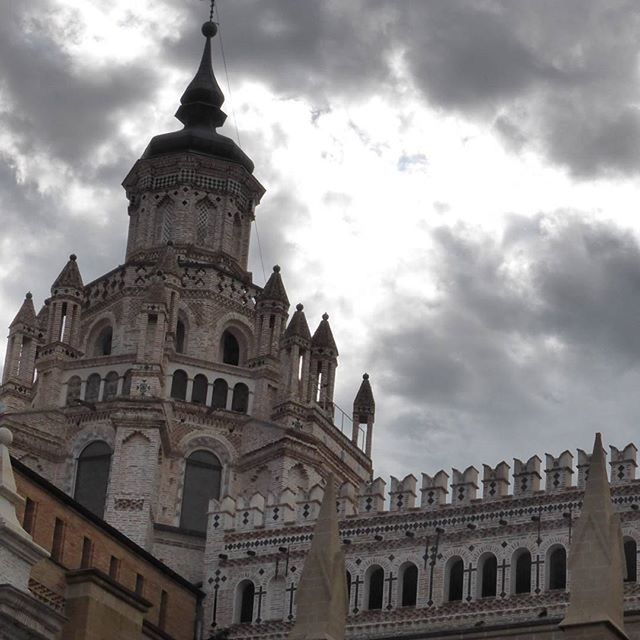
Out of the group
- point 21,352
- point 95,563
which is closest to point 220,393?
point 21,352

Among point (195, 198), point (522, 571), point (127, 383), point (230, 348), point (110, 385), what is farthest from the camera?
point (195, 198)

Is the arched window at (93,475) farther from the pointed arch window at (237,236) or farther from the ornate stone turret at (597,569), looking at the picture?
the ornate stone turret at (597,569)

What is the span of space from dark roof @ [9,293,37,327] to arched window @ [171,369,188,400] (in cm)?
645

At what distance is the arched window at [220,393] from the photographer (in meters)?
66.6

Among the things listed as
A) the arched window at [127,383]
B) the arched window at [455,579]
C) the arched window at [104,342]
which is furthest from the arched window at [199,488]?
the arched window at [455,579]

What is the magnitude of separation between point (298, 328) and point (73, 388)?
8.32m

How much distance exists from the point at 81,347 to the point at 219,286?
5565 millimetres

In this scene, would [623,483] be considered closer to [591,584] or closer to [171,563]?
[591,584]

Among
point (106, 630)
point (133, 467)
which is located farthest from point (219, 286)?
point (106, 630)

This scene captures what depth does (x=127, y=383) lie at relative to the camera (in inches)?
2547

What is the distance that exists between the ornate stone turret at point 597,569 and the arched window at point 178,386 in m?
24.7

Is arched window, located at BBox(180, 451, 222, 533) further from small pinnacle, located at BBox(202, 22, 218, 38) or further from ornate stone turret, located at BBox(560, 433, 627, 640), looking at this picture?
ornate stone turret, located at BBox(560, 433, 627, 640)

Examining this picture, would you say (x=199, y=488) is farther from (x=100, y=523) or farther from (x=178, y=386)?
(x=100, y=523)

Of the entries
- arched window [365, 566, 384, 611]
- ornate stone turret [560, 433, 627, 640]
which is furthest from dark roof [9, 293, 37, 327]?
ornate stone turret [560, 433, 627, 640]
